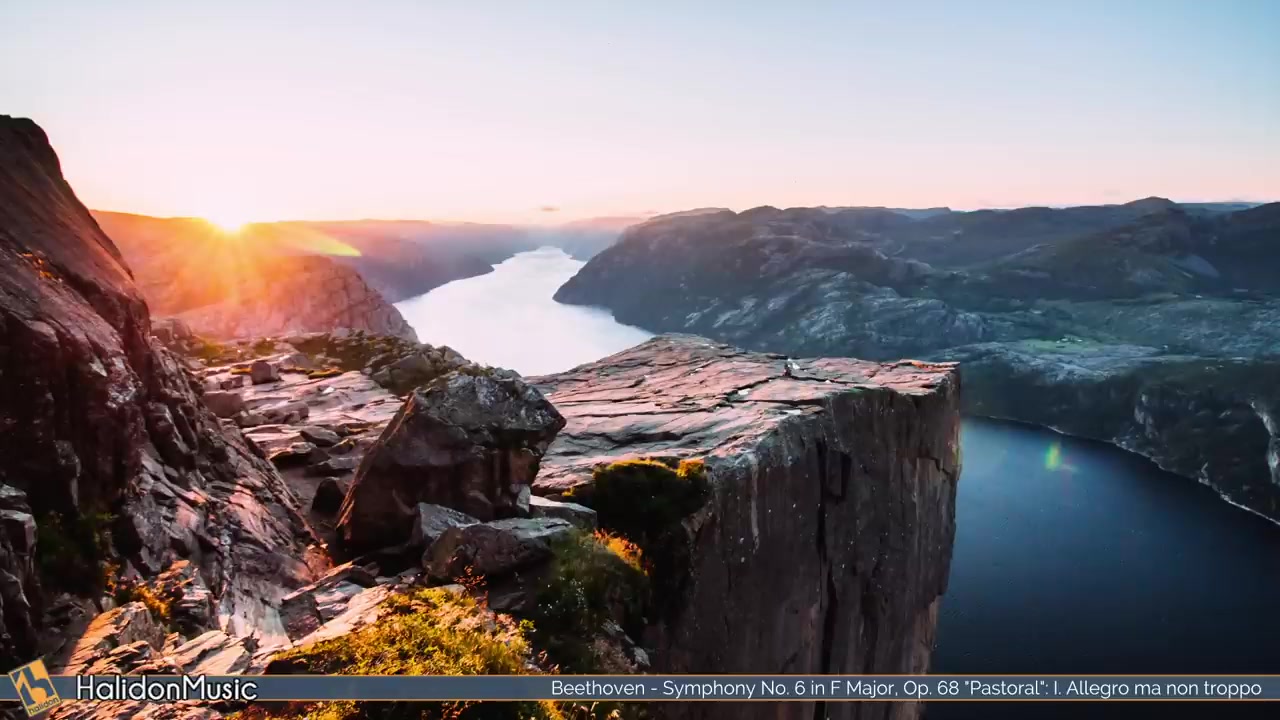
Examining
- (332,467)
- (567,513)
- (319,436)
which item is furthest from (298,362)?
(567,513)

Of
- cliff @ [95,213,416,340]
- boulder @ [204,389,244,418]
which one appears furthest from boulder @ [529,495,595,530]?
cliff @ [95,213,416,340]

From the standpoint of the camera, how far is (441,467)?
1572 centimetres

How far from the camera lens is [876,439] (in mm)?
29250

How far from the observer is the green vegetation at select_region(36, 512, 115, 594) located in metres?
10.0

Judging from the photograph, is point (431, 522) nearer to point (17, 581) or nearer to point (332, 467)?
point (17, 581)

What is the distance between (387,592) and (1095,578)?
340 feet

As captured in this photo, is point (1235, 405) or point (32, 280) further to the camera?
point (1235, 405)

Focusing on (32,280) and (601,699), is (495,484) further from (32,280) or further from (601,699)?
(32,280)

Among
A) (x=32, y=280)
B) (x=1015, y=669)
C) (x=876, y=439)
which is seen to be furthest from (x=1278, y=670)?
(x=32, y=280)

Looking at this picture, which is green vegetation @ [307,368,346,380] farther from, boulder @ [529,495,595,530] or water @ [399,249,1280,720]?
water @ [399,249,1280,720]

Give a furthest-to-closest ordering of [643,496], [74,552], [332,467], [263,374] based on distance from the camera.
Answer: [263,374], [332,467], [643,496], [74,552]

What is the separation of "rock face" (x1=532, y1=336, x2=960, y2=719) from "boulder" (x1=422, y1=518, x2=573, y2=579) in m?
4.35

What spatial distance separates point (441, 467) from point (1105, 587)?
3962 inches

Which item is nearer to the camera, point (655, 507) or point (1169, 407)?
point (655, 507)
